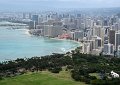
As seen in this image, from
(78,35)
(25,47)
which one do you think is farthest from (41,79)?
(78,35)

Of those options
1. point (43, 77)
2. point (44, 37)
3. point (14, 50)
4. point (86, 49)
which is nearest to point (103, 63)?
point (43, 77)

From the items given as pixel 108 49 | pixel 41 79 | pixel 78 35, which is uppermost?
Result: pixel 41 79

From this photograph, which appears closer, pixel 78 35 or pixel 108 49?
pixel 108 49

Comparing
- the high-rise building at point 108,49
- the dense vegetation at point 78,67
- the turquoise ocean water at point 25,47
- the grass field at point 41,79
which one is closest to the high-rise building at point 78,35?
the turquoise ocean water at point 25,47

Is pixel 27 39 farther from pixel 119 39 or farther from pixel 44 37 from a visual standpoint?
pixel 119 39

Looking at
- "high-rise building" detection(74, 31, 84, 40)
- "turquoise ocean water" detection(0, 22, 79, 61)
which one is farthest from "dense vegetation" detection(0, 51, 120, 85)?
"high-rise building" detection(74, 31, 84, 40)

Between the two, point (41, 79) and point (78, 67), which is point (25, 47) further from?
point (41, 79)
